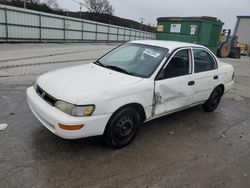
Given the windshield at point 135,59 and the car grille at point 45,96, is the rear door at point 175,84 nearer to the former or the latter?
the windshield at point 135,59

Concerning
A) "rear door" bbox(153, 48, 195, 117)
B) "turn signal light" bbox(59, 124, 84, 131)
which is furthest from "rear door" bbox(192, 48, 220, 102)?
"turn signal light" bbox(59, 124, 84, 131)

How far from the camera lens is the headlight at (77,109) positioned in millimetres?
2557

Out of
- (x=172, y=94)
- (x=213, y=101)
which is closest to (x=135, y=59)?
(x=172, y=94)

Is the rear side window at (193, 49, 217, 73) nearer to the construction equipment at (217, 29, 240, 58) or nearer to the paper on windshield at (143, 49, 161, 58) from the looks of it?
the paper on windshield at (143, 49, 161, 58)

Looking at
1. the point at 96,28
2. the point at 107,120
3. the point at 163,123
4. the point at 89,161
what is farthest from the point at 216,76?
the point at 96,28

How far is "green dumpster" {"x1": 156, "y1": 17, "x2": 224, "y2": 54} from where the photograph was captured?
1228 centimetres

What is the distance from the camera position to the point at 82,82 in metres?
2.97

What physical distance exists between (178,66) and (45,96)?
226 cm

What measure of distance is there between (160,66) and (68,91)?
150 cm

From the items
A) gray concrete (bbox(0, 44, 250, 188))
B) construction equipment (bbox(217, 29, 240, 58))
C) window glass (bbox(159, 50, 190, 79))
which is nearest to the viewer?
gray concrete (bbox(0, 44, 250, 188))

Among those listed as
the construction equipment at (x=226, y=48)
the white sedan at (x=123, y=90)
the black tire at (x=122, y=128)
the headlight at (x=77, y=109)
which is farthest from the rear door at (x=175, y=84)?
the construction equipment at (x=226, y=48)

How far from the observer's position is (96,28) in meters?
25.2

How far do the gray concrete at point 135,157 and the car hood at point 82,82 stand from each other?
755 mm

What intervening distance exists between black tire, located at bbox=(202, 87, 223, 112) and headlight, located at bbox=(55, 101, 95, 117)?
123 inches
